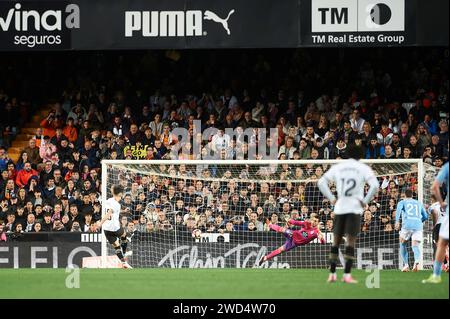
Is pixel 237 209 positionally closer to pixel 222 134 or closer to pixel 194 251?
pixel 194 251

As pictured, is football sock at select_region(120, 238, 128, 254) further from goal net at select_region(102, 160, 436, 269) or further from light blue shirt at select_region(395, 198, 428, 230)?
light blue shirt at select_region(395, 198, 428, 230)

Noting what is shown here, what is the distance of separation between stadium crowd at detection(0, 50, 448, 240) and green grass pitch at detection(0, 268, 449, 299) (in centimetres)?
439

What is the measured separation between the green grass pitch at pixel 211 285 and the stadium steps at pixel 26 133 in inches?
382

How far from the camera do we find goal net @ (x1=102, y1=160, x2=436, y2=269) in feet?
73.5

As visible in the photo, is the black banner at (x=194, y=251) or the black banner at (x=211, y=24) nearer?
the black banner at (x=194, y=251)

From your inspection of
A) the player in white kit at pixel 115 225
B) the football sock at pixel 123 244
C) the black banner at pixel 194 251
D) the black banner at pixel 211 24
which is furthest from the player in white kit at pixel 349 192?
the black banner at pixel 211 24

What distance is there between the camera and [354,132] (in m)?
25.0

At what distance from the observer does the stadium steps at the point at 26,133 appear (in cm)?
2831

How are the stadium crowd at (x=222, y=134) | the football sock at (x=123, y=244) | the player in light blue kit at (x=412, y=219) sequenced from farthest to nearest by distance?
the stadium crowd at (x=222, y=134)
the football sock at (x=123, y=244)
the player in light blue kit at (x=412, y=219)

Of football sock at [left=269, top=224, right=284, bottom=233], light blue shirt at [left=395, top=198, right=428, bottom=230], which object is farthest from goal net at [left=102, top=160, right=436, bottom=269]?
light blue shirt at [left=395, top=198, right=428, bottom=230]

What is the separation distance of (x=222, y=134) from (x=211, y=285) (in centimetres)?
1064

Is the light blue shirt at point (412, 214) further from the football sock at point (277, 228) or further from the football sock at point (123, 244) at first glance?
the football sock at point (123, 244)
